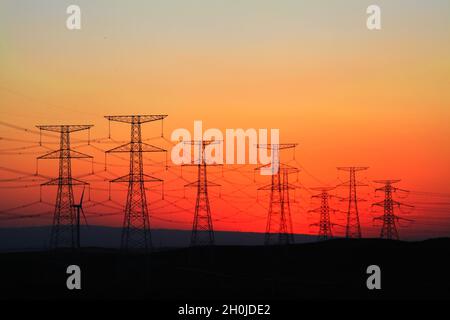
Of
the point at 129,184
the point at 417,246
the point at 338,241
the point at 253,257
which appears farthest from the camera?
the point at 338,241

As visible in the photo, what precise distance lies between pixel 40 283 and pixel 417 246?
80727 mm

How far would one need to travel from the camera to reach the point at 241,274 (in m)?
108

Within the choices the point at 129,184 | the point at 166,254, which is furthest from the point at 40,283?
the point at 166,254

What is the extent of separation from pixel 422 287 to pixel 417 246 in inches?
2353

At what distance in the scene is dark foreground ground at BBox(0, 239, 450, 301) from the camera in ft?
289

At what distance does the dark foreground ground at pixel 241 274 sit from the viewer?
8800 cm
